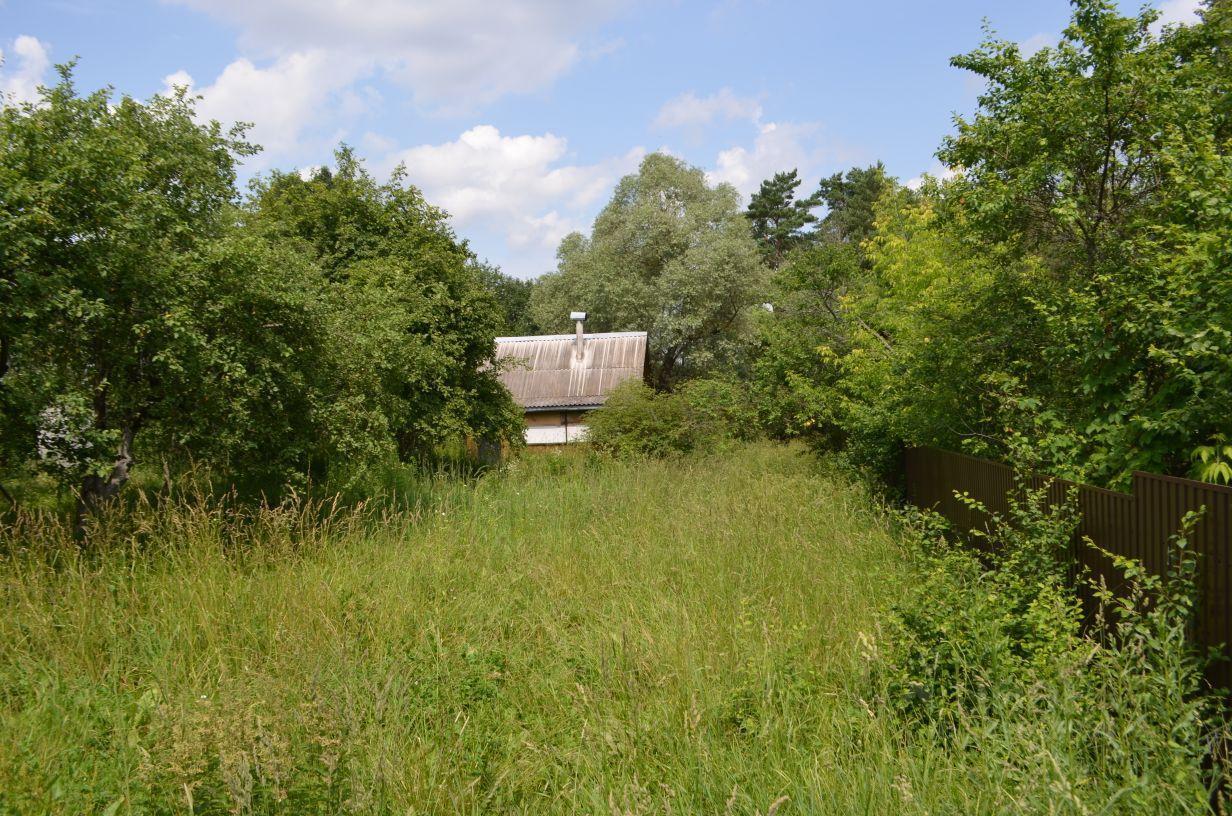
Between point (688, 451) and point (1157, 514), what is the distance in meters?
14.9

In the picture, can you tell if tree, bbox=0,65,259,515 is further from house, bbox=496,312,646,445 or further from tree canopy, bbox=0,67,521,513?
house, bbox=496,312,646,445

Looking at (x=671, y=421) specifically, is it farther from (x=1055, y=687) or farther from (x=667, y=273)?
(x=667, y=273)

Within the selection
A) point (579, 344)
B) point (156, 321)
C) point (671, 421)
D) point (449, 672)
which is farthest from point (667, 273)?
point (449, 672)

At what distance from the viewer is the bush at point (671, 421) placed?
18.0 m

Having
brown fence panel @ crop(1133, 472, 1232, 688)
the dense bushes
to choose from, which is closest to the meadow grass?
the dense bushes

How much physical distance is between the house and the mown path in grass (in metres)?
20.7

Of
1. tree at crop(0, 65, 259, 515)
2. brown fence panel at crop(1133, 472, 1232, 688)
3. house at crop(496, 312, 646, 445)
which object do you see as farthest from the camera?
house at crop(496, 312, 646, 445)

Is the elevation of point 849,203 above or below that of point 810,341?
above

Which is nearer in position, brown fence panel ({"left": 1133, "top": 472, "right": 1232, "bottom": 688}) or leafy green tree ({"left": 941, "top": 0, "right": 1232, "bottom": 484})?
brown fence panel ({"left": 1133, "top": 472, "right": 1232, "bottom": 688})

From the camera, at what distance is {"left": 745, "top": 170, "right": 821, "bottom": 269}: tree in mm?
55500

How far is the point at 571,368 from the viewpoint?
100ft

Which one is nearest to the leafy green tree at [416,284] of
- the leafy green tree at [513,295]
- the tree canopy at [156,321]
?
the tree canopy at [156,321]

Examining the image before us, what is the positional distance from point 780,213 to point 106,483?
5422 cm

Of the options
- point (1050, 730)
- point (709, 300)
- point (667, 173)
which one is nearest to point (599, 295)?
point (709, 300)
